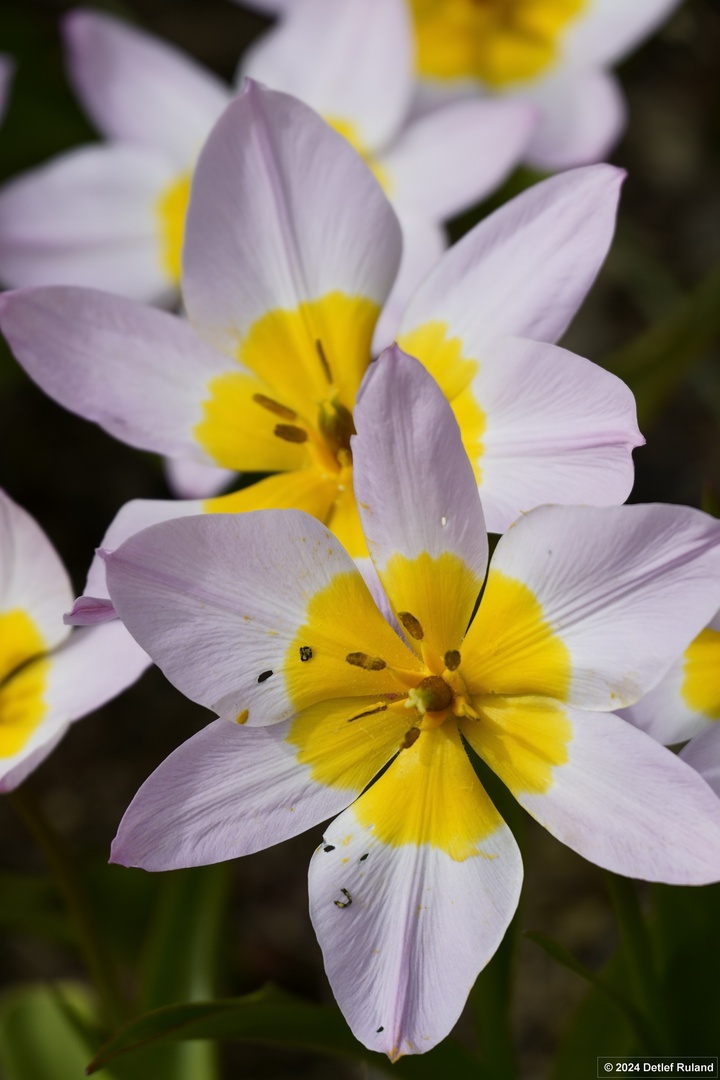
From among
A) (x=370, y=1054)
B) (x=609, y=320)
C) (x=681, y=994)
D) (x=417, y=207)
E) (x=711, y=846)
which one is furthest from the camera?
(x=609, y=320)

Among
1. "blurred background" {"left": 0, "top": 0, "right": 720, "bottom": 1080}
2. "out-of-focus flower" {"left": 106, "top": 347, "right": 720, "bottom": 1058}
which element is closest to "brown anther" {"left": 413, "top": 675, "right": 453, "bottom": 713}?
"out-of-focus flower" {"left": 106, "top": 347, "right": 720, "bottom": 1058}

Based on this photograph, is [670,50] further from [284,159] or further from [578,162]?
[284,159]

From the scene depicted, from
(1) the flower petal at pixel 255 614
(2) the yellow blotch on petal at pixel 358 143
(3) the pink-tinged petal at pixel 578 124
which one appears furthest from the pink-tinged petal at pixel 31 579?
(3) the pink-tinged petal at pixel 578 124

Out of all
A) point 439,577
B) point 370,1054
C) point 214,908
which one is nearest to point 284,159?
point 439,577

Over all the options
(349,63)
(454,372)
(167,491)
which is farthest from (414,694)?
(167,491)

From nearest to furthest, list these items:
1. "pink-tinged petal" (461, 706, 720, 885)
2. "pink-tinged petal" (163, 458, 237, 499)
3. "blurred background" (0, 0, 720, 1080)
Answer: "pink-tinged petal" (461, 706, 720, 885) < "pink-tinged petal" (163, 458, 237, 499) < "blurred background" (0, 0, 720, 1080)

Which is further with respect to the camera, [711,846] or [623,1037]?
[623,1037]

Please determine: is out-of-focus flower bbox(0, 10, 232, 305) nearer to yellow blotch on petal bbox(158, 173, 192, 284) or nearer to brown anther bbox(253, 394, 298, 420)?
yellow blotch on petal bbox(158, 173, 192, 284)

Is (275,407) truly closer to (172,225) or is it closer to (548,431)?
(548,431)
